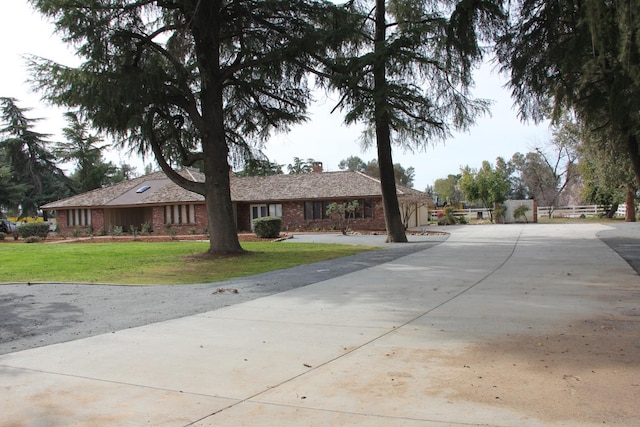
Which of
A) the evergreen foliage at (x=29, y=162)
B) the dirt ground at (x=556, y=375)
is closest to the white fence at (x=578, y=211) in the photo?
the dirt ground at (x=556, y=375)

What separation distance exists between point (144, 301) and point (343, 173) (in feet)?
108

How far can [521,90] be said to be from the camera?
13609 millimetres

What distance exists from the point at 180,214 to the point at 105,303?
29.9 m

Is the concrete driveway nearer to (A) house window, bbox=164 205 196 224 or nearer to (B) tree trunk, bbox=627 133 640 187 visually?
(B) tree trunk, bbox=627 133 640 187

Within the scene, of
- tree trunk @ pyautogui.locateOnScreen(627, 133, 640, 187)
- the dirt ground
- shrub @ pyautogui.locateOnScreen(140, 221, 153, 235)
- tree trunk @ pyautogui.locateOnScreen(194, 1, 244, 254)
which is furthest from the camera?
shrub @ pyautogui.locateOnScreen(140, 221, 153, 235)

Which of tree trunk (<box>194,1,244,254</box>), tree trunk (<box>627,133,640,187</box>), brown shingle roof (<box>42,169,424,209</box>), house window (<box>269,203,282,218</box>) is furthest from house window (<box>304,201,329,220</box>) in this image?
tree trunk (<box>627,133,640,187</box>)

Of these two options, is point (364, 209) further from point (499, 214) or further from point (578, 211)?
point (578, 211)

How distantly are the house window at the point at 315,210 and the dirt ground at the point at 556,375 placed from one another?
3196 centimetres

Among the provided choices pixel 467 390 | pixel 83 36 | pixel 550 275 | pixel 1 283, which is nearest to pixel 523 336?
pixel 467 390

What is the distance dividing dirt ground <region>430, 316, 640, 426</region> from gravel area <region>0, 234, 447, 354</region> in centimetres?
475

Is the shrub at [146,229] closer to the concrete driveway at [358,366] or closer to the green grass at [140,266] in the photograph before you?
the green grass at [140,266]

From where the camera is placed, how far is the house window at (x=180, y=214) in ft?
125

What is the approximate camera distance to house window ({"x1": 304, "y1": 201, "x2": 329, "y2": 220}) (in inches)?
1496

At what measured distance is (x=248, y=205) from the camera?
131 feet
